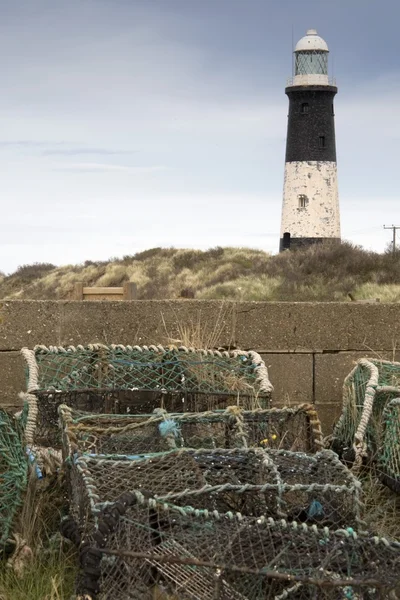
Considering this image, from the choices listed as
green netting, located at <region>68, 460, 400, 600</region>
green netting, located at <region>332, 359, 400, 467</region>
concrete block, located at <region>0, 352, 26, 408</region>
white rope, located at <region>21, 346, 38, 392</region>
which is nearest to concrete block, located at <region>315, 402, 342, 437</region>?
green netting, located at <region>332, 359, 400, 467</region>

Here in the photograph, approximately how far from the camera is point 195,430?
16.8ft

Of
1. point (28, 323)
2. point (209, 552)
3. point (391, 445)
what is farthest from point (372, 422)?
point (28, 323)

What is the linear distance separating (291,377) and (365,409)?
1.60m

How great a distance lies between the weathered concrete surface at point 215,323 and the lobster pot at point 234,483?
2.56 m

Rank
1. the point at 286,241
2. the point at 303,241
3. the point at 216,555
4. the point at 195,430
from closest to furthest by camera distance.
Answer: the point at 216,555 < the point at 195,430 < the point at 303,241 < the point at 286,241

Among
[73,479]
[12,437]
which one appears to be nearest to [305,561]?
[73,479]

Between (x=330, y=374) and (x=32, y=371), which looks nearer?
(x=32, y=371)

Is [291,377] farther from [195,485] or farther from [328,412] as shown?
[195,485]

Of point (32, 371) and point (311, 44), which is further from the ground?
point (311, 44)

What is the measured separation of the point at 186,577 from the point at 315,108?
30.8 m

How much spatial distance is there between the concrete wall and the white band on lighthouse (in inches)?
1003

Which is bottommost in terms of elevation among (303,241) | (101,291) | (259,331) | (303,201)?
(259,331)

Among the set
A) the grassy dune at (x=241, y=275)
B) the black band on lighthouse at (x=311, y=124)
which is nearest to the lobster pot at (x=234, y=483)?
the grassy dune at (x=241, y=275)

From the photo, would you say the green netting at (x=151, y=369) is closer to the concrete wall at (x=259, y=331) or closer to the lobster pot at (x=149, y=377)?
the lobster pot at (x=149, y=377)
